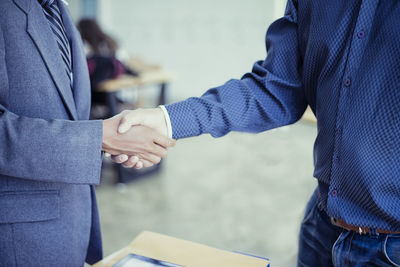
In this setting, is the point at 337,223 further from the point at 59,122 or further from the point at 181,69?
the point at 181,69

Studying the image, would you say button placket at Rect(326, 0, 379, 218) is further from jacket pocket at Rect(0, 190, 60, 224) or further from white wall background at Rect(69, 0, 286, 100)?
white wall background at Rect(69, 0, 286, 100)

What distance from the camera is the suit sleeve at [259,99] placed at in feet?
4.04

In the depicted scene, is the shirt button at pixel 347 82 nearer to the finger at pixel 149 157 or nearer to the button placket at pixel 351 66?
the button placket at pixel 351 66

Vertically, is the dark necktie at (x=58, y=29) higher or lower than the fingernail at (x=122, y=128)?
higher

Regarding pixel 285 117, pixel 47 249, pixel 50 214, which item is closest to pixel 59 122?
pixel 50 214

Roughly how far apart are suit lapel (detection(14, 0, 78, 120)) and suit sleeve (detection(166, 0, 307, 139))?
327 mm

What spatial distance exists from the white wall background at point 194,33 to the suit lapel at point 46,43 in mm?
5310

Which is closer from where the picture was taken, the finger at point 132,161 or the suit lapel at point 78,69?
the suit lapel at point 78,69

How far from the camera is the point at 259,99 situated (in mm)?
1257

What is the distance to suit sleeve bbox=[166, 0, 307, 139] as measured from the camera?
123 centimetres

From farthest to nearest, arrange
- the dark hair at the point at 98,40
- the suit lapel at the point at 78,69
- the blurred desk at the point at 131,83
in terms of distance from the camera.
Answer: the dark hair at the point at 98,40, the blurred desk at the point at 131,83, the suit lapel at the point at 78,69

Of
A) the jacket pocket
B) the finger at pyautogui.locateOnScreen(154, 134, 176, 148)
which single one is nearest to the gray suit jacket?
the jacket pocket

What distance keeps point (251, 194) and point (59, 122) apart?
2.82 m

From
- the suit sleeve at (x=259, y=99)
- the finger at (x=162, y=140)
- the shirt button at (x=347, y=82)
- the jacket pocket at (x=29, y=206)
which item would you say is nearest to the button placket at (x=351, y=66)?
the shirt button at (x=347, y=82)
